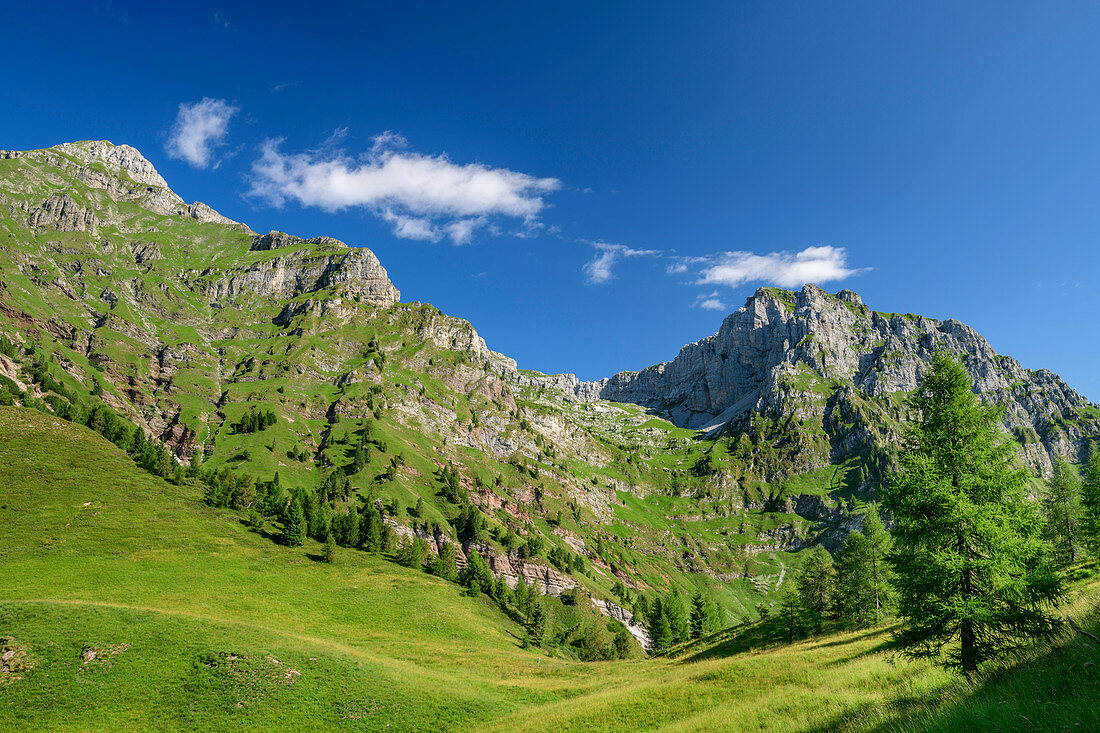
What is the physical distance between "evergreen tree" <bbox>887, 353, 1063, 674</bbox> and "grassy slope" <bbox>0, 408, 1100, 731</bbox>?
7.44ft

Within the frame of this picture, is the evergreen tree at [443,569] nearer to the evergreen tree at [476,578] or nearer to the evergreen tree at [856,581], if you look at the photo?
the evergreen tree at [476,578]

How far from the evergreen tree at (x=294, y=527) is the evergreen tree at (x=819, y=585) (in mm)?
98153

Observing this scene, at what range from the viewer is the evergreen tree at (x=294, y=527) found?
3942 inches

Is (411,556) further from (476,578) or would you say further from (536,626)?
(536,626)

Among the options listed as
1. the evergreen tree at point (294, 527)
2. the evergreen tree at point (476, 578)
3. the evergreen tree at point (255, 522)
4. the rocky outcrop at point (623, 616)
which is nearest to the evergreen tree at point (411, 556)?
the evergreen tree at point (476, 578)

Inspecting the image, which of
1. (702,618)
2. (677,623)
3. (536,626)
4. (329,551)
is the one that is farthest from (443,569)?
(702,618)

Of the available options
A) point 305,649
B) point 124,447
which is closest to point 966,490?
point 305,649

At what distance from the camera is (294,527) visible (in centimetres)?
10100

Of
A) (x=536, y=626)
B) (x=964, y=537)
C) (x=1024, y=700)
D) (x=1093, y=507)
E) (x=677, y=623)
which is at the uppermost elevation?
(x=964, y=537)

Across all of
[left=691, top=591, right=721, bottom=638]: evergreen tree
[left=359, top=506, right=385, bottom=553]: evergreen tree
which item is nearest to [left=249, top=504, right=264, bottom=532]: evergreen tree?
[left=359, top=506, right=385, bottom=553]: evergreen tree

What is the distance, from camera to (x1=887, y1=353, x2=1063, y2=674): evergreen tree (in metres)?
17.7

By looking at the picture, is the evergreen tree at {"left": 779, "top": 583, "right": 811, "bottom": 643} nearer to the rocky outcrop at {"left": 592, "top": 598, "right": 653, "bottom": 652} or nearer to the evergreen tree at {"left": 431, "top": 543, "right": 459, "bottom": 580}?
the evergreen tree at {"left": 431, "top": 543, "right": 459, "bottom": 580}

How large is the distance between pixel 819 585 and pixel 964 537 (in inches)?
2611

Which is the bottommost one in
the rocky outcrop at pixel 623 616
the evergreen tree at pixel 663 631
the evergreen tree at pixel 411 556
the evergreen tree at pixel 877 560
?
the rocky outcrop at pixel 623 616
